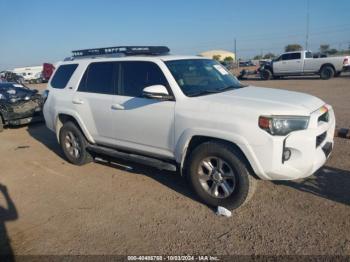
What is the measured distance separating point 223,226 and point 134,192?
158 centimetres

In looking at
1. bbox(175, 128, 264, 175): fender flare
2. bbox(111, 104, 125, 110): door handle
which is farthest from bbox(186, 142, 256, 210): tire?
bbox(111, 104, 125, 110): door handle

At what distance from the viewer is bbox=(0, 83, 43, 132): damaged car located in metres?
9.82

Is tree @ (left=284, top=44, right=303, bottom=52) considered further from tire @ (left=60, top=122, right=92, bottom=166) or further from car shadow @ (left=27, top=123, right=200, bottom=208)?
tire @ (left=60, top=122, right=92, bottom=166)

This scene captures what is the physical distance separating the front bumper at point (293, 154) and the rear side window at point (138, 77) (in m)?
1.65

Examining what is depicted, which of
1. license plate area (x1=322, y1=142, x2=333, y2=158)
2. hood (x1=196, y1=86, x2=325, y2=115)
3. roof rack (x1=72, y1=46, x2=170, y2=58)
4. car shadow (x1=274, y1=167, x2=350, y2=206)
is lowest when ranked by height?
car shadow (x1=274, y1=167, x2=350, y2=206)

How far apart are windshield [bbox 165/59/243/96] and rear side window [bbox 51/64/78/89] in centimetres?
229

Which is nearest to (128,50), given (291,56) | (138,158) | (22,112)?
(138,158)

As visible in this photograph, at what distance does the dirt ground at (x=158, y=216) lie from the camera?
3.39 meters

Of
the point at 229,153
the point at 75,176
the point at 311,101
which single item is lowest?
the point at 75,176

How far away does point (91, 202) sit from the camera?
4.56 m

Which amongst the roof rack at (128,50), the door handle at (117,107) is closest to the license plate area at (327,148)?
the door handle at (117,107)

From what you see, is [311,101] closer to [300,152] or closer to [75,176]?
[300,152]

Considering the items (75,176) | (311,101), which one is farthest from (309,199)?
(75,176)

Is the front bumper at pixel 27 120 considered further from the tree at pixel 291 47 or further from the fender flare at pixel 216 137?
the tree at pixel 291 47
